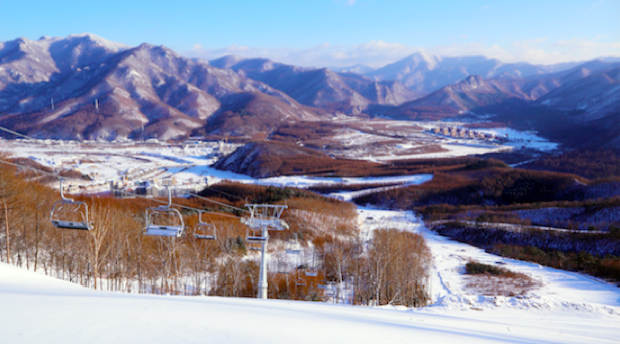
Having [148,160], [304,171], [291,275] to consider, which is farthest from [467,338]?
[148,160]

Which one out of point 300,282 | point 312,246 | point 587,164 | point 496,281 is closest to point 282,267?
point 300,282

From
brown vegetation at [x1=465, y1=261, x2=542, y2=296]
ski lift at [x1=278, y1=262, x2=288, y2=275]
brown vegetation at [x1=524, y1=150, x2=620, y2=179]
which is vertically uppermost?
brown vegetation at [x1=524, y1=150, x2=620, y2=179]

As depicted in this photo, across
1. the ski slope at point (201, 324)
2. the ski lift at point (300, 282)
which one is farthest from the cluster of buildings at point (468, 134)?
the ski slope at point (201, 324)

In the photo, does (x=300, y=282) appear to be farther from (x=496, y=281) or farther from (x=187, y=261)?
(x=496, y=281)

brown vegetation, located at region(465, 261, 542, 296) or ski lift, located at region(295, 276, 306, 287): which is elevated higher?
ski lift, located at region(295, 276, 306, 287)

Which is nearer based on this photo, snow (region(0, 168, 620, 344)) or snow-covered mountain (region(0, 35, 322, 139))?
snow (region(0, 168, 620, 344))

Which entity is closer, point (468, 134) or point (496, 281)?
point (496, 281)

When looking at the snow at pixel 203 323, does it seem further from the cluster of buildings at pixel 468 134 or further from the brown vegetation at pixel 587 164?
the cluster of buildings at pixel 468 134

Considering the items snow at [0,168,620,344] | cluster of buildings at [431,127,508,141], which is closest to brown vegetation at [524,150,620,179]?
cluster of buildings at [431,127,508,141]

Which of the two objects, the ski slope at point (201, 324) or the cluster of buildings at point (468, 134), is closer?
the ski slope at point (201, 324)

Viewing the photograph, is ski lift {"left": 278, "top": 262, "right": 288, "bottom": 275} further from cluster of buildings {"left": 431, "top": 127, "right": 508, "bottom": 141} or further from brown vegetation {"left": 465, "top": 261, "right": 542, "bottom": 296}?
cluster of buildings {"left": 431, "top": 127, "right": 508, "bottom": 141}

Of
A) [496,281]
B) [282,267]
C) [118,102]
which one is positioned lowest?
[496,281]
